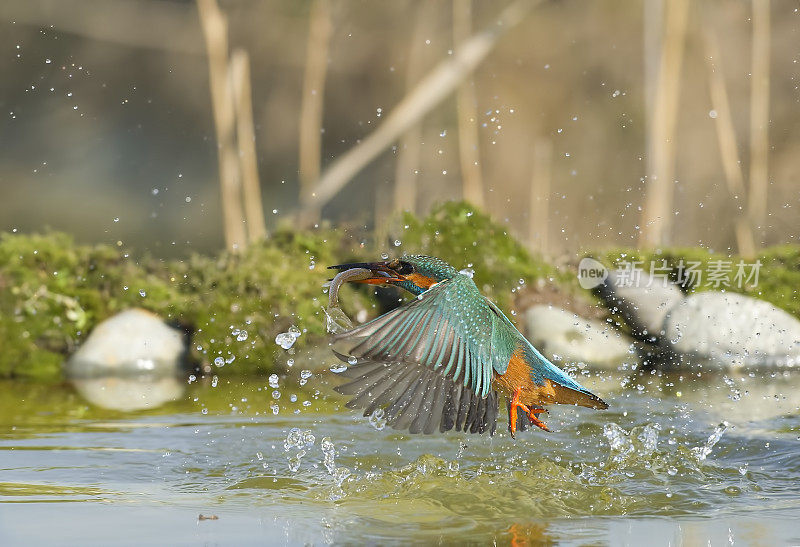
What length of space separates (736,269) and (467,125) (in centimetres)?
244

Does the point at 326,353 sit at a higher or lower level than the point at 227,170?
lower

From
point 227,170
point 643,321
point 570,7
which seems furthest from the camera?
point 570,7

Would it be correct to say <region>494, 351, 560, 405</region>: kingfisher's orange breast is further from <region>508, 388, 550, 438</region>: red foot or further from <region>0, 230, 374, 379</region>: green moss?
<region>0, 230, 374, 379</region>: green moss

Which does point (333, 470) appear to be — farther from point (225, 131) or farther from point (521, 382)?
point (225, 131)

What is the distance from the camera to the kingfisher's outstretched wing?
3.03m

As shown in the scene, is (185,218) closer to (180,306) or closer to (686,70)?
(180,306)

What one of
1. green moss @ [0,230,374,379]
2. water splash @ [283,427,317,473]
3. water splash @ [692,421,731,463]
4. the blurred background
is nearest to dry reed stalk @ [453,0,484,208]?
the blurred background

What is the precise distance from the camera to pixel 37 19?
11445mm

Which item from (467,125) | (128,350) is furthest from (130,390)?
(467,125)

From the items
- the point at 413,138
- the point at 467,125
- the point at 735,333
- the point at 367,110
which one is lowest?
the point at 735,333

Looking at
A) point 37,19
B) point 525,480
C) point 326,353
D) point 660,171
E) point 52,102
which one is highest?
point 37,19

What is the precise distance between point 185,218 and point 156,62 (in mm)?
1831

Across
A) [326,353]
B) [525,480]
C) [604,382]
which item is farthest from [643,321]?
[525,480]

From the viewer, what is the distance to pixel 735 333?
6.88 m
